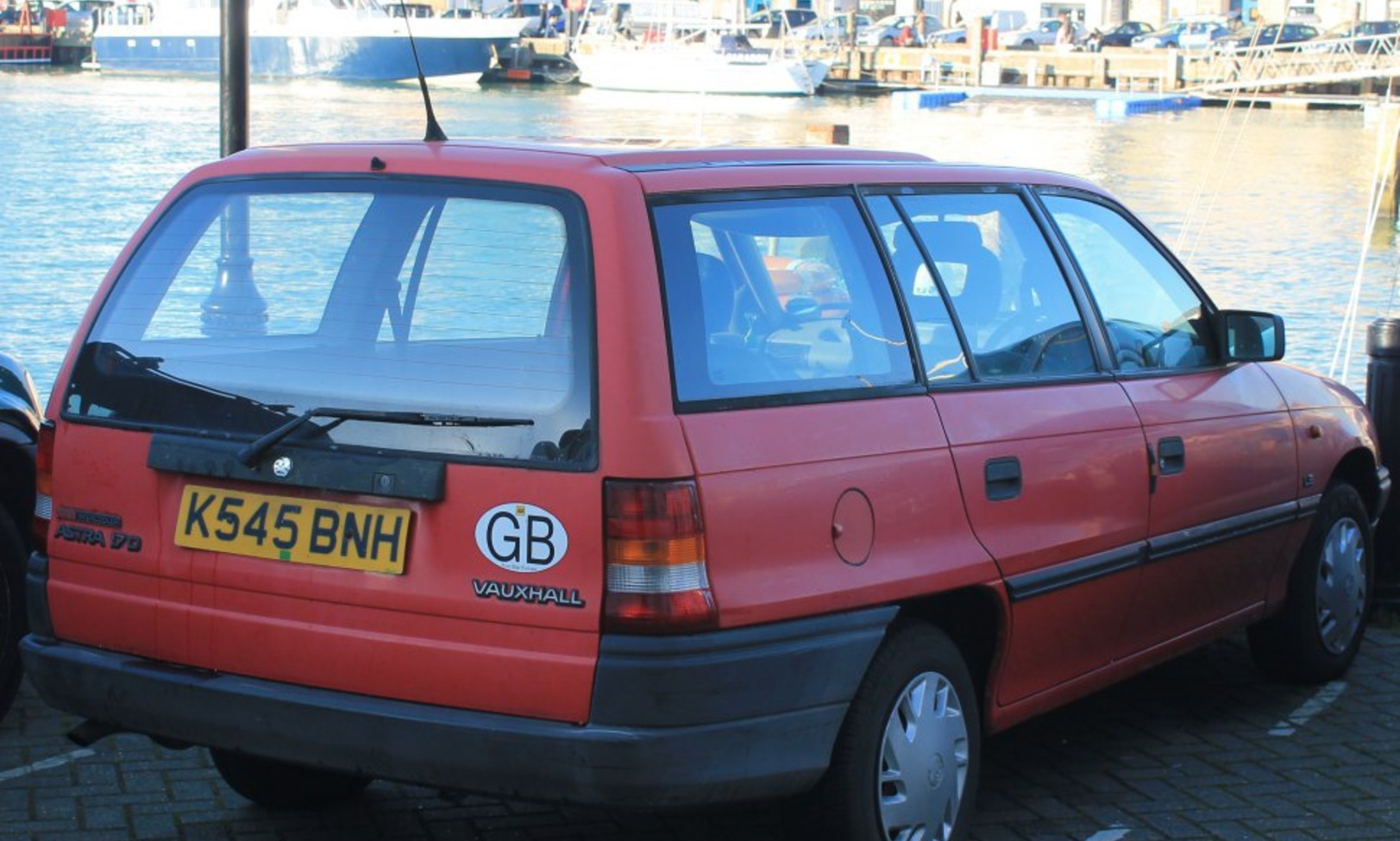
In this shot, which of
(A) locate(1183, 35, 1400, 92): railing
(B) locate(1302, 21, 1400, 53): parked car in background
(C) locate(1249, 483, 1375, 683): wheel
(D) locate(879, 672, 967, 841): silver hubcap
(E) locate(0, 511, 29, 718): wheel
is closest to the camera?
(D) locate(879, 672, 967, 841): silver hubcap

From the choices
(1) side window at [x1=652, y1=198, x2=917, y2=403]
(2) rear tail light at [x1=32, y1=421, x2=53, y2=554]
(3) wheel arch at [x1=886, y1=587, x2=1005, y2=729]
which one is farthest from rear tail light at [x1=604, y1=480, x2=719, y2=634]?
(2) rear tail light at [x1=32, y1=421, x2=53, y2=554]

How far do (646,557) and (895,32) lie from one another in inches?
3315

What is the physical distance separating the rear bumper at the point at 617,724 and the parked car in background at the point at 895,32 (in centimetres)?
8020

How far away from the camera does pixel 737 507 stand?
378 centimetres

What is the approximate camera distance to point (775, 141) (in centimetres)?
720

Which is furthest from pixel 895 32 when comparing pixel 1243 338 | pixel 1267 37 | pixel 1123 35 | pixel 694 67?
pixel 1243 338

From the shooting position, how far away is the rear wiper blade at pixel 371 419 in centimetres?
381

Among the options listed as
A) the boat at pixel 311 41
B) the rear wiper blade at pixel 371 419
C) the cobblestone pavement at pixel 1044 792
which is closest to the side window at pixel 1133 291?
the cobblestone pavement at pixel 1044 792

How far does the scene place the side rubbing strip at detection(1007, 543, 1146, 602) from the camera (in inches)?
179

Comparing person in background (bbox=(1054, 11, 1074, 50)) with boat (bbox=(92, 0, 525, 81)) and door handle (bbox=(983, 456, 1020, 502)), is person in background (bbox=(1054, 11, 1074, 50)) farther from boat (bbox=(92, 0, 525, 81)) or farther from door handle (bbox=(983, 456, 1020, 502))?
door handle (bbox=(983, 456, 1020, 502))

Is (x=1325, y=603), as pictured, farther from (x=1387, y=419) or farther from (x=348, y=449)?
(x=348, y=449)

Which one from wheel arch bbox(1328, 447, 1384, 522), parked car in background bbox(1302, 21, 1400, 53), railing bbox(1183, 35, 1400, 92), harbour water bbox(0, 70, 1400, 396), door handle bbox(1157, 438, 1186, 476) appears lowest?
harbour water bbox(0, 70, 1400, 396)

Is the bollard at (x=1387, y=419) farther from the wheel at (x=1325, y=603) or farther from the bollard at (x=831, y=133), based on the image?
the bollard at (x=831, y=133)

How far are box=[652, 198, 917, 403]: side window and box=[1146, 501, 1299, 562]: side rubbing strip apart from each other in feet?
3.99
